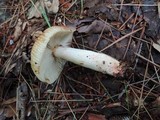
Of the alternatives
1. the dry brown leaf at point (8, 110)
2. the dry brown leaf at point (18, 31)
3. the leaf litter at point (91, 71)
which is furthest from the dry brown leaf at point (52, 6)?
the dry brown leaf at point (8, 110)

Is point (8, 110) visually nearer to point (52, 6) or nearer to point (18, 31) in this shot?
point (18, 31)

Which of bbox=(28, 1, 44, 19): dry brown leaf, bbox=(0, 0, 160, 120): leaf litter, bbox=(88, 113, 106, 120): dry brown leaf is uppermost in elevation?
bbox=(28, 1, 44, 19): dry brown leaf

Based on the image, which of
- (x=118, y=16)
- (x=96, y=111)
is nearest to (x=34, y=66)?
(x=96, y=111)

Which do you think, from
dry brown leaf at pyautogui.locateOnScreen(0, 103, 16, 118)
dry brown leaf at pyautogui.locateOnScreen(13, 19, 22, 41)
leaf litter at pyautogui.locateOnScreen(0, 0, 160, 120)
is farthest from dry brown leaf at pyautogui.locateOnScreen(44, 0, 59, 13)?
dry brown leaf at pyautogui.locateOnScreen(0, 103, 16, 118)

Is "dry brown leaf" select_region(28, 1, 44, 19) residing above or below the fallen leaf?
above

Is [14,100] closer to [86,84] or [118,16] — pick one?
[86,84]

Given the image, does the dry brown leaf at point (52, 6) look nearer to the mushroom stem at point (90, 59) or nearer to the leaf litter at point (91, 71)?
the leaf litter at point (91, 71)

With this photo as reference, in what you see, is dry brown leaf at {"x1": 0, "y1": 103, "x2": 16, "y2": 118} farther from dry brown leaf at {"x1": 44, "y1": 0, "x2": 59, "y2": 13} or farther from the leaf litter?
dry brown leaf at {"x1": 44, "y1": 0, "x2": 59, "y2": 13}
